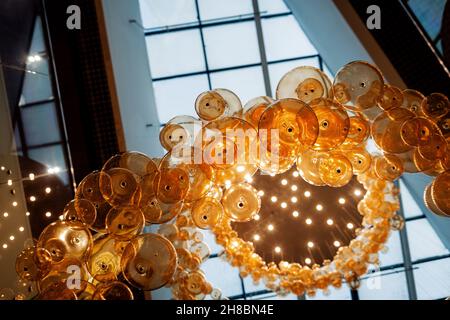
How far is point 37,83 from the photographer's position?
5.02 metres

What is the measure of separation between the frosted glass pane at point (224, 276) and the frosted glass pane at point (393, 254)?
2309mm

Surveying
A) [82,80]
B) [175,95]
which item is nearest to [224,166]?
[82,80]

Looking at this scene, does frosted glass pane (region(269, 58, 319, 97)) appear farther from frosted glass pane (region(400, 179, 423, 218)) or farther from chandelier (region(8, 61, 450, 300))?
chandelier (region(8, 61, 450, 300))

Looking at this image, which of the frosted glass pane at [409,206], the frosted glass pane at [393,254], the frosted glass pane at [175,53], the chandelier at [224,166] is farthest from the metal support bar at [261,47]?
the chandelier at [224,166]

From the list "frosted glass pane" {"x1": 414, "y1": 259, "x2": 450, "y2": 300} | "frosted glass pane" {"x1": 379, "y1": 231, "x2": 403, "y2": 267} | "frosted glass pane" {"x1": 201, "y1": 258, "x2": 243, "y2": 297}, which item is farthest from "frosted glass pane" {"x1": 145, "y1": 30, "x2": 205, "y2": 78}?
"frosted glass pane" {"x1": 414, "y1": 259, "x2": 450, "y2": 300}

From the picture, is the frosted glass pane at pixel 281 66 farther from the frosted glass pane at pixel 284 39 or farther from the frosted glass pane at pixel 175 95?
the frosted glass pane at pixel 175 95

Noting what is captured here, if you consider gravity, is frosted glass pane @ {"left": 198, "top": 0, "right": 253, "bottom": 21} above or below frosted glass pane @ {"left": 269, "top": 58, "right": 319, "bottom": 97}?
above

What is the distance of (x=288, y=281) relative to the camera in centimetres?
463

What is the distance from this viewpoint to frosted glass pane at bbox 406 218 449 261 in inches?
293

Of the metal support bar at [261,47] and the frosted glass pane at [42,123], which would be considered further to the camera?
the metal support bar at [261,47]

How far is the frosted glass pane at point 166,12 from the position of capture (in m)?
7.20

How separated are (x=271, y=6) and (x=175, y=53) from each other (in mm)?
1687

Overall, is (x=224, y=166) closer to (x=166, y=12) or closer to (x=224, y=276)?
(x=224, y=276)

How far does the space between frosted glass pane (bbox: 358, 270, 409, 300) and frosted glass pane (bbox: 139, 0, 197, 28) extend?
484cm
